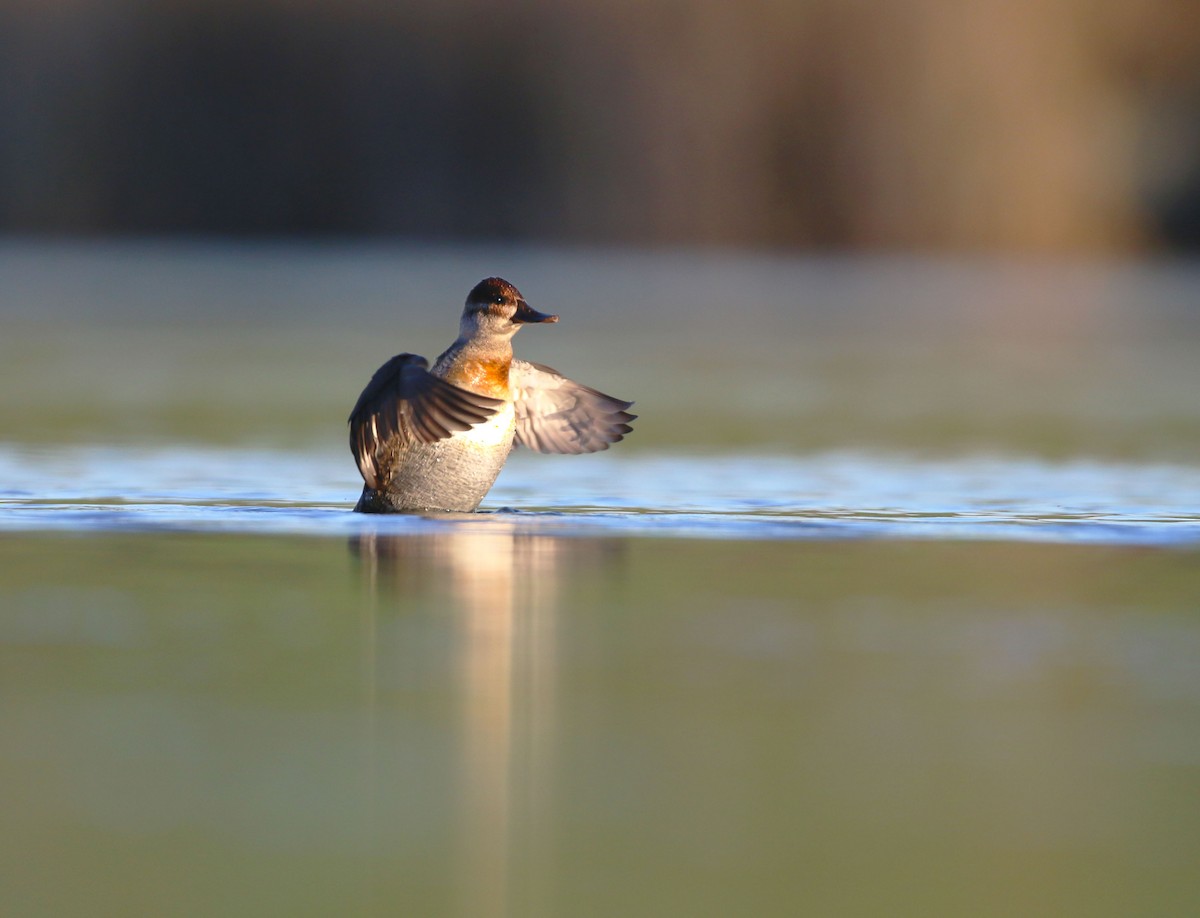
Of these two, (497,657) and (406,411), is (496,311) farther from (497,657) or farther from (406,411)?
(497,657)

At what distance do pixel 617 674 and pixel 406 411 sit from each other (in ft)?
6.93

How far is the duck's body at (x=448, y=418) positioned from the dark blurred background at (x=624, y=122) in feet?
71.3

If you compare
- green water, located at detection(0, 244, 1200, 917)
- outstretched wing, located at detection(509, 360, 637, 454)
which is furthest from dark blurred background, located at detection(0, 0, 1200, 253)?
outstretched wing, located at detection(509, 360, 637, 454)

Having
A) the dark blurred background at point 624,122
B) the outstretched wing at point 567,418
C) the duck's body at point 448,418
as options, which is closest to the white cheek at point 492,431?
the duck's body at point 448,418

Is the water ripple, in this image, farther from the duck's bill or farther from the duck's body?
the duck's bill

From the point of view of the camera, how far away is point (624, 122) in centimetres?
2975

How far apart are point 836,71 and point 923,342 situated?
1285 cm

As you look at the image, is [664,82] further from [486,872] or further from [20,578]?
[486,872]

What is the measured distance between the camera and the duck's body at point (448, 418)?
664 centimetres

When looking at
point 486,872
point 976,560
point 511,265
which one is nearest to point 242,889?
point 486,872

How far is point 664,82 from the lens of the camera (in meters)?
30.1

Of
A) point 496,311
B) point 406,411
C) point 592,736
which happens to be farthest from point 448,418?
point 592,736

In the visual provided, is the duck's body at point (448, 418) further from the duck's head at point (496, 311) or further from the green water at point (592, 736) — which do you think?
the green water at point (592, 736)

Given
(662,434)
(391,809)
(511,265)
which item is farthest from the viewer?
(511,265)
